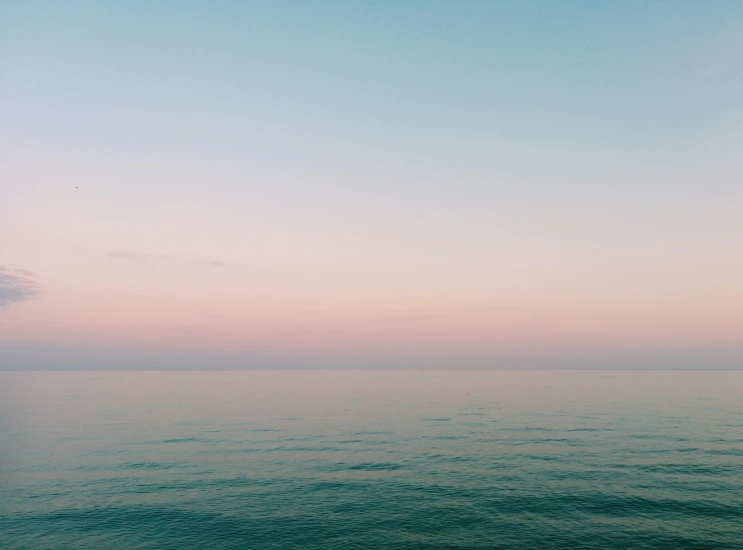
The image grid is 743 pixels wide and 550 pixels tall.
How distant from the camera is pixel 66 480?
58562mm

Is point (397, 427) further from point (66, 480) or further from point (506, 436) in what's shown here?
point (66, 480)

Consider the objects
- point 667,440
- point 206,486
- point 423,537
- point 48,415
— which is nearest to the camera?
point 423,537

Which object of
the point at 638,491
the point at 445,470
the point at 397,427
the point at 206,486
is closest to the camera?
the point at 638,491

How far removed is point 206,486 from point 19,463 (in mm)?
34432

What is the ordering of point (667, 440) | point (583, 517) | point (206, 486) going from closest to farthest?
point (583, 517), point (206, 486), point (667, 440)

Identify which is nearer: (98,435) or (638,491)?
(638,491)

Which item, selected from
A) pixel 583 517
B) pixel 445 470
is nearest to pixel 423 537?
pixel 583 517

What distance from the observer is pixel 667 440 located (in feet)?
269

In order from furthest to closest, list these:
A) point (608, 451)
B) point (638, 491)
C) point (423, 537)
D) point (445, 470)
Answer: point (608, 451) → point (445, 470) → point (638, 491) → point (423, 537)

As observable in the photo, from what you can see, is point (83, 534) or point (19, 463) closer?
point (83, 534)

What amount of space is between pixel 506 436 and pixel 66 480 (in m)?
71.6

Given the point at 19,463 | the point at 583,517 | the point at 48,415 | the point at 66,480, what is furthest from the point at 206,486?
the point at 48,415

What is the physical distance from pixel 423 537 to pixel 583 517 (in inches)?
659

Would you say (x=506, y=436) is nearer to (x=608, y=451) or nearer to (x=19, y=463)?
(x=608, y=451)
